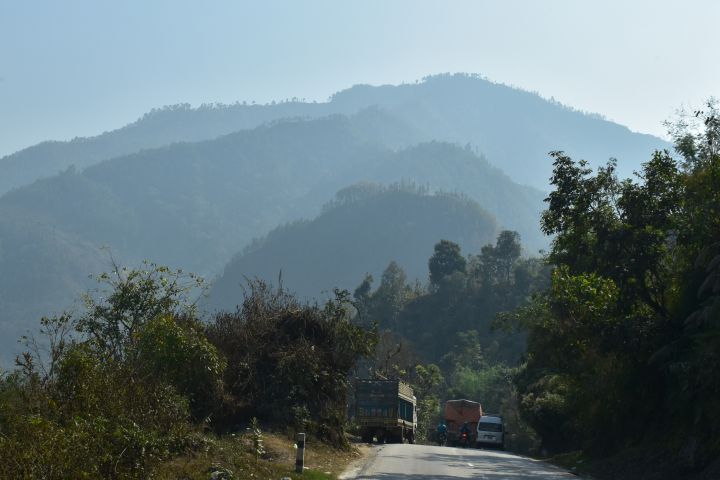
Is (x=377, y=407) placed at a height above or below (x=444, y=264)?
below

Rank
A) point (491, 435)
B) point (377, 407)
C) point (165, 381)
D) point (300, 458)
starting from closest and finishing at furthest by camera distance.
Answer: point (300, 458), point (165, 381), point (377, 407), point (491, 435)

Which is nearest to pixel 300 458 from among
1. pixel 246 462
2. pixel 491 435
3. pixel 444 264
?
pixel 246 462

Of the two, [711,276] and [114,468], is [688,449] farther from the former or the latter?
[114,468]

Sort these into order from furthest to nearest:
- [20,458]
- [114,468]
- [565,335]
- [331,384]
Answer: [565,335] → [331,384] → [114,468] → [20,458]

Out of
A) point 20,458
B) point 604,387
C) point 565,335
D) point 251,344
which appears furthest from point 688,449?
point 20,458

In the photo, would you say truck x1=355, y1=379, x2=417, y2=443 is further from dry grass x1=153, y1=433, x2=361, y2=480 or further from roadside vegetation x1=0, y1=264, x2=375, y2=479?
dry grass x1=153, y1=433, x2=361, y2=480

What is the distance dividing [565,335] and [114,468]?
22.2 metres

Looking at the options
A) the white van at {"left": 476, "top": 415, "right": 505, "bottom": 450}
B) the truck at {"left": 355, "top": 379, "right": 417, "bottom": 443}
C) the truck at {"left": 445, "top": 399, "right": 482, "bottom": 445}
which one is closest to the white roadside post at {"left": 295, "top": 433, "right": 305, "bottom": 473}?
the truck at {"left": 355, "top": 379, "right": 417, "bottom": 443}

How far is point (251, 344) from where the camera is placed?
27.1 m

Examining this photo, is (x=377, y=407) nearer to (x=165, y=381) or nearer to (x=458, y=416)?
(x=458, y=416)

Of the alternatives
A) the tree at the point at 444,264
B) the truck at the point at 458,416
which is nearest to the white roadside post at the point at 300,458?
the truck at the point at 458,416

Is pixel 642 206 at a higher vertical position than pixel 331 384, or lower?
higher

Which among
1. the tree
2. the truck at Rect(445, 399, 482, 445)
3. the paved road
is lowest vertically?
the truck at Rect(445, 399, 482, 445)

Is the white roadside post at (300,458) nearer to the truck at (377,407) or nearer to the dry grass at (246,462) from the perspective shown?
the dry grass at (246,462)
